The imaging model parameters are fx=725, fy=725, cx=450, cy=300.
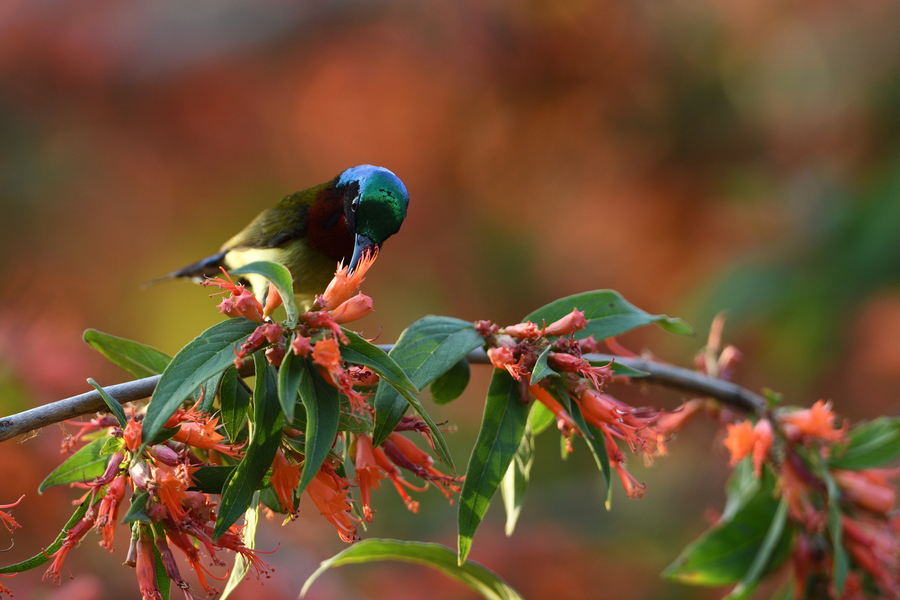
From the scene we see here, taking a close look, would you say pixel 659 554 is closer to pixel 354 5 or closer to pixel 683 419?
pixel 683 419

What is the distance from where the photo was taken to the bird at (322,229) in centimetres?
222

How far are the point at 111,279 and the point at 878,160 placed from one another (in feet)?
26.6

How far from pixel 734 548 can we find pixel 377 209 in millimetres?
1494

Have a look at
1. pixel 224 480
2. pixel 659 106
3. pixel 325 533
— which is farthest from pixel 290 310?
pixel 659 106

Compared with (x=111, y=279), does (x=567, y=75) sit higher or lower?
higher

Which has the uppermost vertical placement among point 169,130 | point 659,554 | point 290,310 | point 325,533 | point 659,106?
point 659,106

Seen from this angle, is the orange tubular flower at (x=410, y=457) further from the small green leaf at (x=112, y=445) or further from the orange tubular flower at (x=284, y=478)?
the small green leaf at (x=112, y=445)

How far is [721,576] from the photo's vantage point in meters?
2.17

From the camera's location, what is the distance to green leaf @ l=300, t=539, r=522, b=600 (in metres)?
1.72

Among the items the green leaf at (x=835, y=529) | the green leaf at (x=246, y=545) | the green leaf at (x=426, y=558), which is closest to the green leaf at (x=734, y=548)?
the green leaf at (x=835, y=529)

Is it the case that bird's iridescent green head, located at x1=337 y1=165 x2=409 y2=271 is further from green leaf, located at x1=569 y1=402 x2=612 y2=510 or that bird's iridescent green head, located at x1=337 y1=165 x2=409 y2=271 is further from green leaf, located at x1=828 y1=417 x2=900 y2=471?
green leaf, located at x1=828 y1=417 x2=900 y2=471

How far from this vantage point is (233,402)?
4.19ft

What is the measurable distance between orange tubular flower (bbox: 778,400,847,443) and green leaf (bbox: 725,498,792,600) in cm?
20

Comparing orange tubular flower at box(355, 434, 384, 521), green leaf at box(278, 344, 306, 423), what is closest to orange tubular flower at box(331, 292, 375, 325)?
green leaf at box(278, 344, 306, 423)
